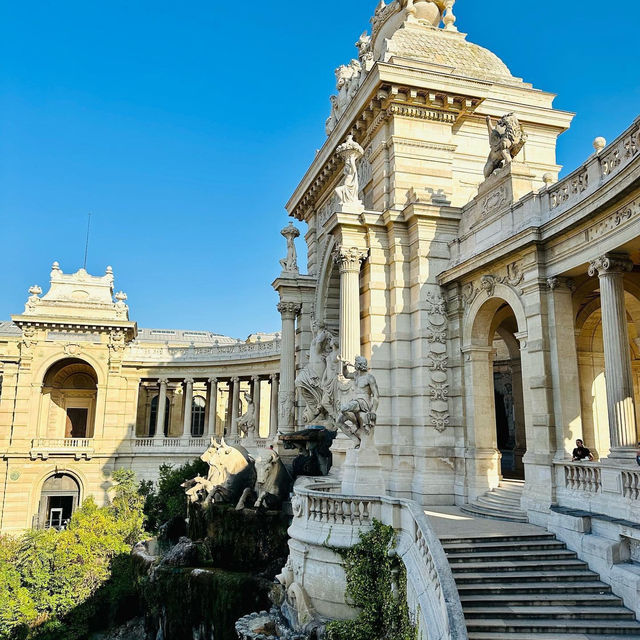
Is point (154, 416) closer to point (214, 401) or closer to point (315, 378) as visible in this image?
point (214, 401)

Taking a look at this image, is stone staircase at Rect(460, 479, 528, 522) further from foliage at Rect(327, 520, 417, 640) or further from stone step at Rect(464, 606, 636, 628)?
foliage at Rect(327, 520, 417, 640)

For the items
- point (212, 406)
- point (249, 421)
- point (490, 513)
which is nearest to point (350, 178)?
point (490, 513)

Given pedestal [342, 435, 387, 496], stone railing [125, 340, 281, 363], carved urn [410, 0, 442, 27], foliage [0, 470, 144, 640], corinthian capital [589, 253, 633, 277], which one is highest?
carved urn [410, 0, 442, 27]

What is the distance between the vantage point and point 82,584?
2528cm

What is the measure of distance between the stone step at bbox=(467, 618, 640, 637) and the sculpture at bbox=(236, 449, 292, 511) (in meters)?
10.4

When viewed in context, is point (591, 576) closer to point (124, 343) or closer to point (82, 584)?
point (82, 584)

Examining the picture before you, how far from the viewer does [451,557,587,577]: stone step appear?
10195 millimetres

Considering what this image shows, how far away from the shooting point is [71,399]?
47.4m

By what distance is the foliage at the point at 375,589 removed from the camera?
10531mm

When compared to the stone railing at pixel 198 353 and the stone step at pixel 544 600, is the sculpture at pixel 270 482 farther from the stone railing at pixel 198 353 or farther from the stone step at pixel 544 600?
the stone railing at pixel 198 353

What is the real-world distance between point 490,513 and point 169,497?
21.8m

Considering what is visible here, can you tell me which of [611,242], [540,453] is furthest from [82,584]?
[611,242]

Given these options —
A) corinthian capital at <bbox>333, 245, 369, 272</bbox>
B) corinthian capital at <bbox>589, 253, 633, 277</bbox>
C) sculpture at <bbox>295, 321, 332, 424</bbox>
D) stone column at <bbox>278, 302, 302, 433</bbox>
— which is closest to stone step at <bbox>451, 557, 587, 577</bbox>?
corinthian capital at <bbox>589, 253, 633, 277</bbox>

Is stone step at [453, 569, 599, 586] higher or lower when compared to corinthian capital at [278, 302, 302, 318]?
lower
